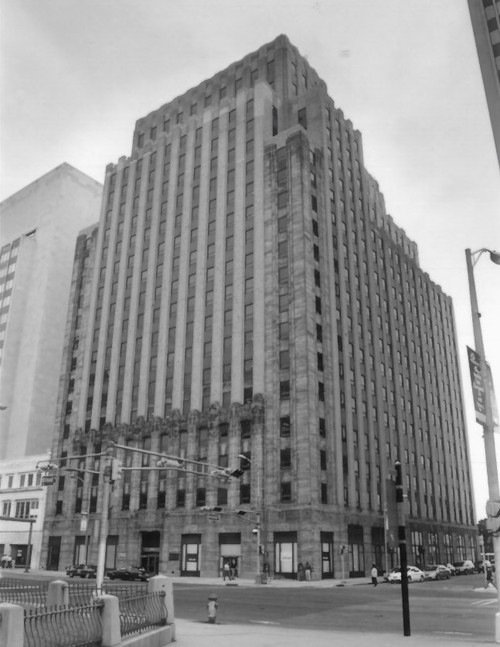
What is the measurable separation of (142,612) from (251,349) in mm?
53914

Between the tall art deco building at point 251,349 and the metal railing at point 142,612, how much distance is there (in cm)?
3849

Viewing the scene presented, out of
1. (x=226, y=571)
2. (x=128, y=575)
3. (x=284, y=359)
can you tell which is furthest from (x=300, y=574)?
(x=284, y=359)

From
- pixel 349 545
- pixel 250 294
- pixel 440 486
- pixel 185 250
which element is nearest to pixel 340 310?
pixel 250 294

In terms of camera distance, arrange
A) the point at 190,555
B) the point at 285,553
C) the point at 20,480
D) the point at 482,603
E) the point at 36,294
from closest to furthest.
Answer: the point at 482,603 < the point at 285,553 < the point at 190,555 < the point at 20,480 < the point at 36,294

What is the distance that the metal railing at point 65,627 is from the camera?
1101 centimetres

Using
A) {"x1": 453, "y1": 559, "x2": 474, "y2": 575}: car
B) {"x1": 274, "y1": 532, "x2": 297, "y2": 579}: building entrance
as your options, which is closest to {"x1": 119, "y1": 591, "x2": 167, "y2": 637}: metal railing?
{"x1": 274, "y1": 532, "x2": 297, "y2": 579}: building entrance

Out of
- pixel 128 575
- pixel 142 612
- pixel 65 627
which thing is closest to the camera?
pixel 65 627

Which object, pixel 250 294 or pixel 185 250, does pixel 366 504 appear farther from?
pixel 185 250

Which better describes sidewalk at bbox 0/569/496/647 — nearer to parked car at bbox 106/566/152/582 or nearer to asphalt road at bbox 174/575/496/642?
asphalt road at bbox 174/575/496/642

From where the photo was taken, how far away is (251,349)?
69.2 m

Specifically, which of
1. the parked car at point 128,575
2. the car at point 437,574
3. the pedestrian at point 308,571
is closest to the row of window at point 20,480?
the parked car at point 128,575

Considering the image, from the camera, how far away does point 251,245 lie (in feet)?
243

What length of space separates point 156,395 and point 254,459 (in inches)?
685

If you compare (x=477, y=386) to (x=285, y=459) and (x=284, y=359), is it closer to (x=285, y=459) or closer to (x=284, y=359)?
(x=285, y=459)
